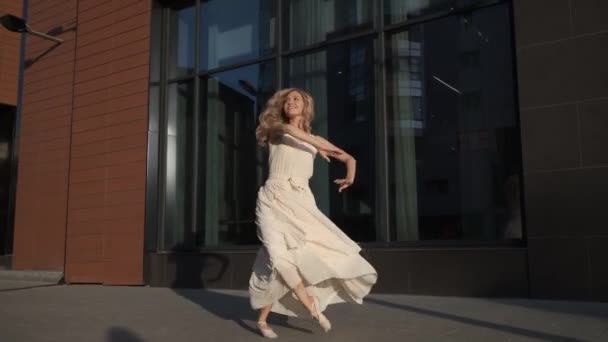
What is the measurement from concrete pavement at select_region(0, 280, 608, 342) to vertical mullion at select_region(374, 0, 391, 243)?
894 millimetres

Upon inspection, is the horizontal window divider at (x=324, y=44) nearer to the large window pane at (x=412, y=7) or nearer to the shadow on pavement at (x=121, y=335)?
the large window pane at (x=412, y=7)

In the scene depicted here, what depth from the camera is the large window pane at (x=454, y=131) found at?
20.3 ft

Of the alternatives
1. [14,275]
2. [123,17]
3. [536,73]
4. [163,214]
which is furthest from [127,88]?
[536,73]

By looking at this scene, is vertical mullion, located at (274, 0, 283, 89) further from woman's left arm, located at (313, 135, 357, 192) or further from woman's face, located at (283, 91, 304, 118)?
woman's left arm, located at (313, 135, 357, 192)

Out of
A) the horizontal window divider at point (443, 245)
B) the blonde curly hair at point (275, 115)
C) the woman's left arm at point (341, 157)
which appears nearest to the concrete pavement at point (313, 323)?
the horizontal window divider at point (443, 245)

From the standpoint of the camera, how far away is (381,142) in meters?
6.97

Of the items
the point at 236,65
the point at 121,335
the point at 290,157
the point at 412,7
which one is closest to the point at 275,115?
the point at 290,157

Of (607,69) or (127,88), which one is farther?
(127,88)

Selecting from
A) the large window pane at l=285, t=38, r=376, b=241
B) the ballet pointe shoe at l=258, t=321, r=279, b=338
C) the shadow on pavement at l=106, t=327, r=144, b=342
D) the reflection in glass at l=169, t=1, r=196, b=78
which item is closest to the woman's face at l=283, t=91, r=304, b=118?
the ballet pointe shoe at l=258, t=321, r=279, b=338

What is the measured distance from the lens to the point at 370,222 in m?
7.01

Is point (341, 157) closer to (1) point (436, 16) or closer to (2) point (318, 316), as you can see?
(2) point (318, 316)

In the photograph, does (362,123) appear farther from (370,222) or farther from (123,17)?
(123,17)

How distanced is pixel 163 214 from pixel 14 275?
10.2 ft

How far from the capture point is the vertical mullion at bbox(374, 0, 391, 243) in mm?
6840
